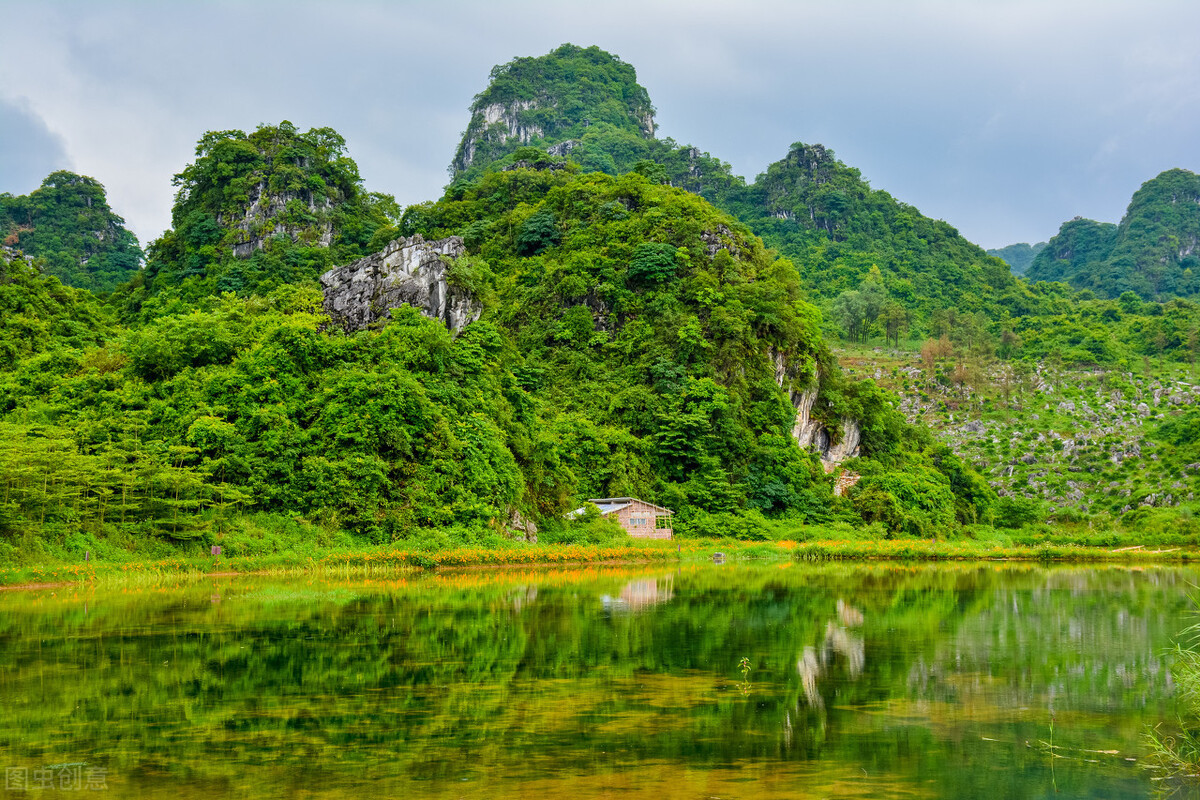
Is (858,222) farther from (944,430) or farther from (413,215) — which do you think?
(413,215)

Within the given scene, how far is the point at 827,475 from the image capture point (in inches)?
2127

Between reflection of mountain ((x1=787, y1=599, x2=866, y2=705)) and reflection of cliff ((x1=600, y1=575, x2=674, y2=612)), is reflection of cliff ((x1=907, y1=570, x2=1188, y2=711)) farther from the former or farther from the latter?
reflection of cliff ((x1=600, y1=575, x2=674, y2=612))

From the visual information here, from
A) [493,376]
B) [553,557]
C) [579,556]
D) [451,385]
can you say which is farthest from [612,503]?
[451,385]

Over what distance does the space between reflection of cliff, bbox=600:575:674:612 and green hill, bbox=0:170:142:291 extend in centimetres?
6648

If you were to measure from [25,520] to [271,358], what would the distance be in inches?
546

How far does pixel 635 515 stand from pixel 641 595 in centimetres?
2091

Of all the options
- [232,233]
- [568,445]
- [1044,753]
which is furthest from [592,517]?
[232,233]

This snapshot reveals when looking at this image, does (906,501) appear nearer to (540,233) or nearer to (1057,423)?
(1057,423)

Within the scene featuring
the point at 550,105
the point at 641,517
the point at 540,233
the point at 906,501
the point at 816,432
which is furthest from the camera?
the point at 550,105

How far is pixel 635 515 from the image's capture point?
149 ft

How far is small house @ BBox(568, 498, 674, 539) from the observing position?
45.1 m

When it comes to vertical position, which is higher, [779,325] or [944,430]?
[779,325]

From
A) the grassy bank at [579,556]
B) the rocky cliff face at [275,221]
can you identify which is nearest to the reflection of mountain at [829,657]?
the grassy bank at [579,556]

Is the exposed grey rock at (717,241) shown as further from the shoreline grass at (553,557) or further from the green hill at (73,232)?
the green hill at (73,232)
